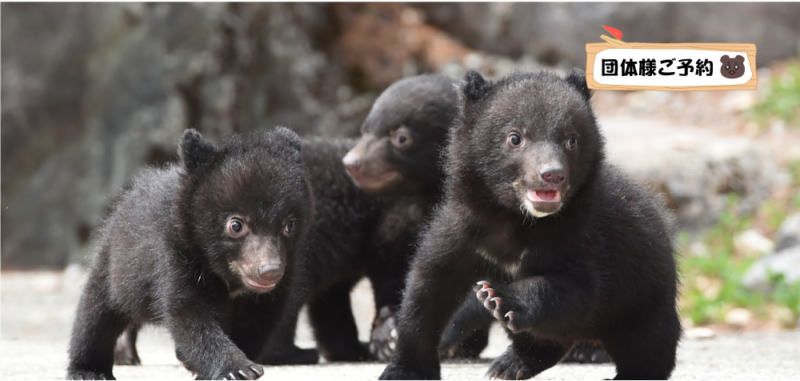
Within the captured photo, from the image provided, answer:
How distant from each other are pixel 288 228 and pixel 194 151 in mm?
710

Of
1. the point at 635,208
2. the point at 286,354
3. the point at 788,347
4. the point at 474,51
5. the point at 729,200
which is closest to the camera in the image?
the point at 635,208

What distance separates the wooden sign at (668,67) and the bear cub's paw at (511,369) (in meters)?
1.90

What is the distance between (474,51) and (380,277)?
11068 millimetres

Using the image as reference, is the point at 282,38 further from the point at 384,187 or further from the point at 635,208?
the point at 635,208

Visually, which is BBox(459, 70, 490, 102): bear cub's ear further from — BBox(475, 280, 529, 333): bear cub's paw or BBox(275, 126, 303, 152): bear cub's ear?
BBox(475, 280, 529, 333): bear cub's paw

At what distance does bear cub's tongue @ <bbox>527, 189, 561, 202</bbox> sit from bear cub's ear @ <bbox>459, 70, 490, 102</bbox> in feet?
2.61

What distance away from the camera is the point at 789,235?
1073 cm

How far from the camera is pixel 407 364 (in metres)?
5.08

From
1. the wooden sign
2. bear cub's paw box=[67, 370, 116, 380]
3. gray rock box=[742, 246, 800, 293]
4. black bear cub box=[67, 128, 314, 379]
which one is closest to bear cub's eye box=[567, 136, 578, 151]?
the wooden sign

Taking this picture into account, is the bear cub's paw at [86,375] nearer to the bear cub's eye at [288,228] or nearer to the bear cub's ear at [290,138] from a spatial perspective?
the bear cub's eye at [288,228]

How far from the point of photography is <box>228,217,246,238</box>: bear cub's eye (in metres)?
4.94

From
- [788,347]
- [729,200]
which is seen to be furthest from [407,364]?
[729,200]

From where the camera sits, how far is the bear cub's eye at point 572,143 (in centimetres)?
475

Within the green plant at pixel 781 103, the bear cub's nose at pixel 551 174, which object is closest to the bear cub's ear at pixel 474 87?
the bear cub's nose at pixel 551 174
